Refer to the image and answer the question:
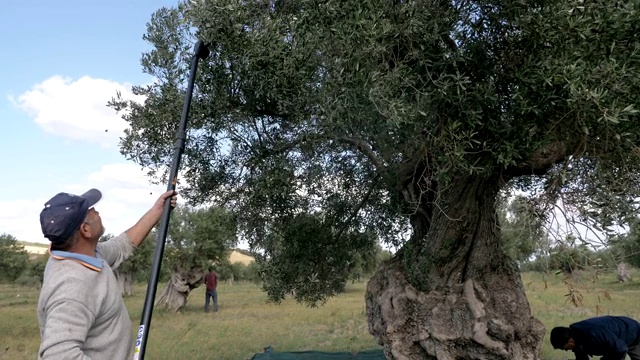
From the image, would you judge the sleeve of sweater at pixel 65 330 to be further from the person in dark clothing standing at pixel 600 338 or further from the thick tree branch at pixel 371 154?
the person in dark clothing standing at pixel 600 338

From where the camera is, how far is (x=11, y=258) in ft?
143

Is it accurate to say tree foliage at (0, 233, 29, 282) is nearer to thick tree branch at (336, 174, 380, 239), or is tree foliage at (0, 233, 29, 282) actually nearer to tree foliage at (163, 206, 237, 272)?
tree foliage at (163, 206, 237, 272)

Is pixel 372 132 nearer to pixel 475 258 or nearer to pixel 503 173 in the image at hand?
pixel 503 173

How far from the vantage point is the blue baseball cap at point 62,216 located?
114 inches

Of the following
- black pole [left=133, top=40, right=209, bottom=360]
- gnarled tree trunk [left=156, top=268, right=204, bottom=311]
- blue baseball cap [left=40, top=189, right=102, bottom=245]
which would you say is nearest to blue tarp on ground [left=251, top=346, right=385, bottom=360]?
black pole [left=133, top=40, right=209, bottom=360]

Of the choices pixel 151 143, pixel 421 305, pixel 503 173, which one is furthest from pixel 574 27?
pixel 151 143

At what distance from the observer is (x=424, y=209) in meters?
8.77

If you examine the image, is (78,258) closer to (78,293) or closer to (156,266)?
(78,293)

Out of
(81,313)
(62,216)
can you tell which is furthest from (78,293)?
(62,216)

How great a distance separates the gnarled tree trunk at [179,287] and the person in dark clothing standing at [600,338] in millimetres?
22770

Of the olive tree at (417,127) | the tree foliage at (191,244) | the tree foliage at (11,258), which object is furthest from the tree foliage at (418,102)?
the tree foliage at (11,258)

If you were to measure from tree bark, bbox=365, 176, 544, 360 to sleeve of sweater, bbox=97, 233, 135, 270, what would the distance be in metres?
4.53

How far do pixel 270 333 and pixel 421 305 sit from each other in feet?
36.6

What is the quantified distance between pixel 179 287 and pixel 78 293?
26.3m
